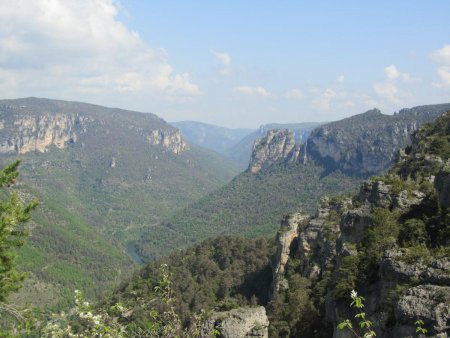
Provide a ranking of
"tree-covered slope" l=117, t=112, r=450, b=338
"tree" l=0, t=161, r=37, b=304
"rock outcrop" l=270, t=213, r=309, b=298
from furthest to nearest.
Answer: "rock outcrop" l=270, t=213, r=309, b=298, "tree-covered slope" l=117, t=112, r=450, b=338, "tree" l=0, t=161, r=37, b=304

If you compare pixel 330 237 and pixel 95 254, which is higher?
pixel 330 237

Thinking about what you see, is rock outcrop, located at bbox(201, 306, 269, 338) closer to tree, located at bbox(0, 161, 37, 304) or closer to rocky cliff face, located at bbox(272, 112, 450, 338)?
rocky cliff face, located at bbox(272, 112, 450, 338)

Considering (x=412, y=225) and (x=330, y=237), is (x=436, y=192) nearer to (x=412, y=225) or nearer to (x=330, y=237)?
(x=412, y=225)

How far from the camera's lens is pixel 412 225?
24.9m

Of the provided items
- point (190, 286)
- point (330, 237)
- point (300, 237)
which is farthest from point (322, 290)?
point (190, 286)

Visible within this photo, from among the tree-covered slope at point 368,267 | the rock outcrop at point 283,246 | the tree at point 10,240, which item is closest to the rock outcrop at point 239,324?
the tree-covered slope at point 368,267

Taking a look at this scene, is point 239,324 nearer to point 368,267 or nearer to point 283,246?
point 368,267

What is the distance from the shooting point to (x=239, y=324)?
109 feet

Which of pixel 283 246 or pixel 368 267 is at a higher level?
pixel 368 267

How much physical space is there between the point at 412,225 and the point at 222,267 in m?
59.7

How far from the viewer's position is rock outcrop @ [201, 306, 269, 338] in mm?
32875

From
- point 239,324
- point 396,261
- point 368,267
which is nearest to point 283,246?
point 239,324

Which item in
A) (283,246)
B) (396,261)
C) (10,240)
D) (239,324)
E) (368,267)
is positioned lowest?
(283,246)

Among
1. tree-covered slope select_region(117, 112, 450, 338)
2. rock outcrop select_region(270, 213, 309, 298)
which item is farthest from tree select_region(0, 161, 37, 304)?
rock outcrop select_region(270, 213, 309, 298)
